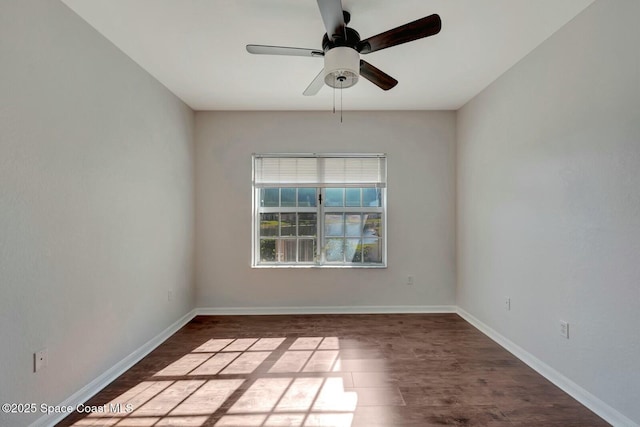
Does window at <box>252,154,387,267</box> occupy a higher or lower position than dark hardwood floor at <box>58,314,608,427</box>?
higher

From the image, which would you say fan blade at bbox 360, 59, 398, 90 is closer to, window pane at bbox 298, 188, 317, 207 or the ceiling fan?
the ceiling fan

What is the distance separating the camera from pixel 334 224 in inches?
146

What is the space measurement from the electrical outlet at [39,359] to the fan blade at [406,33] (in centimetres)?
263

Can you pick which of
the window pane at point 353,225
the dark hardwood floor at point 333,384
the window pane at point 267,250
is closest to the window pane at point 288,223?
the window pane at point 267,250

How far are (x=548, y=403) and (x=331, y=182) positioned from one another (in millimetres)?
2816

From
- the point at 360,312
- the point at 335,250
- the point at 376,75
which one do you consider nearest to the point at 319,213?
the point at 335,250

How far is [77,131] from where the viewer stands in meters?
1.86

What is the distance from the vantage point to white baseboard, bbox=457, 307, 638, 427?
1671 mm

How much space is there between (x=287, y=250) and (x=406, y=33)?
274 cm

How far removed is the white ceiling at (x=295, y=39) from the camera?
1.82 metres

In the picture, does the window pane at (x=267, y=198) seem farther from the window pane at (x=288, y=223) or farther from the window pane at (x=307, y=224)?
the window pane at (x=307, y=224)

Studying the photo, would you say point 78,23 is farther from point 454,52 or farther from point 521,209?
point 521,209

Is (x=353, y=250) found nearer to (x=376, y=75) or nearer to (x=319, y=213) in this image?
(x=319, y=213)

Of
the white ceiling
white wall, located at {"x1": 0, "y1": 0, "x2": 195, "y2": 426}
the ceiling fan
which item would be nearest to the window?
the white ceiling
